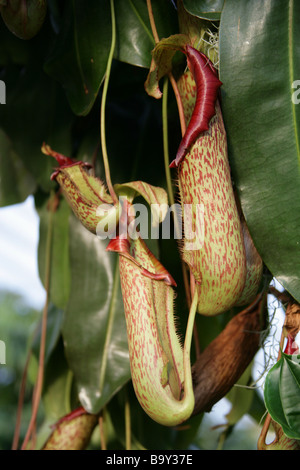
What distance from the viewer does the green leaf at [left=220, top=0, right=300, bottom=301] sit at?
0.49 meters

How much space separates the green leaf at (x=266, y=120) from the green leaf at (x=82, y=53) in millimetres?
172

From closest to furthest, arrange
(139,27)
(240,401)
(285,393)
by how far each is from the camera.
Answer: (285,393), (139,27), (240,401)

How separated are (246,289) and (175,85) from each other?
0.25 m

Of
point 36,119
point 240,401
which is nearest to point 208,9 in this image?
point 36,119

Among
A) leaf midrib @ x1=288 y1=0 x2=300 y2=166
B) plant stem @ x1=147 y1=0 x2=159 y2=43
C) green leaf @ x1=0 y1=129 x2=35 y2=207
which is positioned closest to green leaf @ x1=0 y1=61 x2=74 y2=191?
green leaf @ x1=0 y1=129 x2=35 y2=207

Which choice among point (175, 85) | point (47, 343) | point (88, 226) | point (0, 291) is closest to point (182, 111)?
point (175, 85)

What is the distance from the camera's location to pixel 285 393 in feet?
1.60

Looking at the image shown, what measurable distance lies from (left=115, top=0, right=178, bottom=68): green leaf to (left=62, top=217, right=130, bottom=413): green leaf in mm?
291

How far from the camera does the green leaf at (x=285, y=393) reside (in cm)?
49

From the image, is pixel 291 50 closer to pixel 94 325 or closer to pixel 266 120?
pixel 266 120

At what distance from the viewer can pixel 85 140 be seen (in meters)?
0.82

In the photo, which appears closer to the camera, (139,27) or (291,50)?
(291,50)

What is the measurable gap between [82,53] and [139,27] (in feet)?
0.26

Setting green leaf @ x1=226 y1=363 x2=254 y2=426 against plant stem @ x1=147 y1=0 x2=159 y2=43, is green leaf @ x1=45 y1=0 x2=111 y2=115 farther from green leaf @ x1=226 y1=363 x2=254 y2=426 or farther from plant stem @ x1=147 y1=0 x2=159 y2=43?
green leaf @ x1=226 y1=363 x2=254 y2=426
